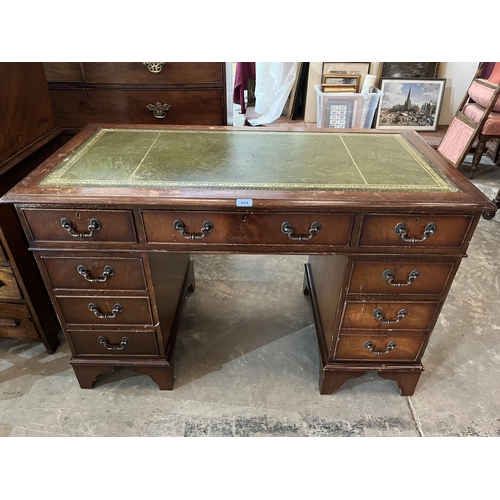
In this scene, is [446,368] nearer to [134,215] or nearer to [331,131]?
[331,131]

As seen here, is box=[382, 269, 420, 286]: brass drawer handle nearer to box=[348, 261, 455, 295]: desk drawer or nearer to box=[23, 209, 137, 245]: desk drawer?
box=[348, 261, 455, 295]: desk drawer

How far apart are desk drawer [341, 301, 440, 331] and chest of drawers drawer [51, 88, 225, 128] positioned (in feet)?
3.98

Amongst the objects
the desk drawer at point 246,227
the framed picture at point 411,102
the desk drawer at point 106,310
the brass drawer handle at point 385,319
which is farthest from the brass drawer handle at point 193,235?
the framed picture at point 411,102

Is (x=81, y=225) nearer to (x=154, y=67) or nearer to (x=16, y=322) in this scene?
(x=16, y=322)

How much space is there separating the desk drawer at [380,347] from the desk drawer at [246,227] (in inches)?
18.5

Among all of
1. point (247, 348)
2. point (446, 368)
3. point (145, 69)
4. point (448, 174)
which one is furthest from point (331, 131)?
point (446, 368)

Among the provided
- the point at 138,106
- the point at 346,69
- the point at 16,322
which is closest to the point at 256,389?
the point at 16,322

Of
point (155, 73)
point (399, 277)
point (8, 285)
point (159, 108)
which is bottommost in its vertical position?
point (8, 285)

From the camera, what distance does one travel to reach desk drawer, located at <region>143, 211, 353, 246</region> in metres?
1.18

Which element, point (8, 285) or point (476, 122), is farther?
point (476, 122)

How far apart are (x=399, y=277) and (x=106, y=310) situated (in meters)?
1.08

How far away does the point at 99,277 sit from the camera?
4.37ft

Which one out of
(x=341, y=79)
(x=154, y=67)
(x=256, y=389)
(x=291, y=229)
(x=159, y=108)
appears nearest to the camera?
(x=291, y=229)

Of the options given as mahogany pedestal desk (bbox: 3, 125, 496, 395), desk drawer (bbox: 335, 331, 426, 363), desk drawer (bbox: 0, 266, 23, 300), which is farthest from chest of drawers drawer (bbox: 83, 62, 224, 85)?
desk drawer (bbox: 335, 331, 426, 363)
